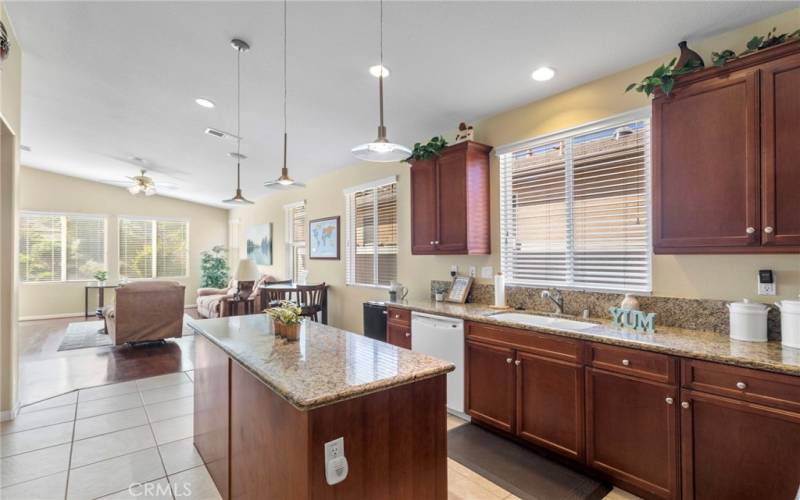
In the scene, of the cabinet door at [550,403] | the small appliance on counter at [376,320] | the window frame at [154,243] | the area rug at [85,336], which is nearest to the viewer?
the cabinet door at [550,403]

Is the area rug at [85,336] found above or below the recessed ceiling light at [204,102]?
below

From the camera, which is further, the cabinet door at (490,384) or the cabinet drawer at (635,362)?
the cabinet door at (490,384)

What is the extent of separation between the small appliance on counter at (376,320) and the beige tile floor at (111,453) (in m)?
1.23

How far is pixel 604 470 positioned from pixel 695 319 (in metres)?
1.09

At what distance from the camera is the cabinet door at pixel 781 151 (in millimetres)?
1859

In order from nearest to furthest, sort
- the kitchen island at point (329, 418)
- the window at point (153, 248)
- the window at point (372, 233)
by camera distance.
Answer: the kitchen island at point (329, 418), the window at point (372, 233), the window at point (153, 248)

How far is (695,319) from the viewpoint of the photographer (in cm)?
239

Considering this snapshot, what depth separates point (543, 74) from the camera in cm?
281

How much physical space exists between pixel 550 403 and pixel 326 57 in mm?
2907

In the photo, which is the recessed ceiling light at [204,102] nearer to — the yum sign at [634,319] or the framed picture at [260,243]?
the yum sign at [634,319]

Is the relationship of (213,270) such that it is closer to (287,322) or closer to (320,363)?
(287,322)

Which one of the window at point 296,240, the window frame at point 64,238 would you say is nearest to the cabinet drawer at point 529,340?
the window at point 296,240

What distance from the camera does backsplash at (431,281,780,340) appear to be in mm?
2285

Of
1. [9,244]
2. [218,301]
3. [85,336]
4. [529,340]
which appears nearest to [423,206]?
[529,340]
